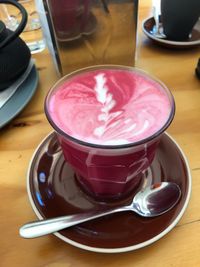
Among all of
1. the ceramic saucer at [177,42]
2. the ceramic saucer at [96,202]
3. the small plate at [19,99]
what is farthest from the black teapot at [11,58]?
the ceramic saucer at [177,42]

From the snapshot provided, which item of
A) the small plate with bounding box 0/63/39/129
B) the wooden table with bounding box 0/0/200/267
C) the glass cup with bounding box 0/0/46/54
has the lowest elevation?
the wooden table with bounding box 0/0/200/267

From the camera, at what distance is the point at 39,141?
61 centimetres

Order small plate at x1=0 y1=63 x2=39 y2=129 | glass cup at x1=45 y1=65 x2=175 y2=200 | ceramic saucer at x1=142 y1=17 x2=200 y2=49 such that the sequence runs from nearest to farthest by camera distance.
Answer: glass cup at x1=45 y1=65 x2=175 y2=200 < small plate at x1=0 y1=63 x2=39 y2=129 < ceramic saucer at x1=142 y1=17 x2=200 y2=49

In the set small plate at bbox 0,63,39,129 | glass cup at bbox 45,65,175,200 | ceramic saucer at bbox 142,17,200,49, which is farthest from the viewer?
ceramic saucer at bbox 142,17,200,49

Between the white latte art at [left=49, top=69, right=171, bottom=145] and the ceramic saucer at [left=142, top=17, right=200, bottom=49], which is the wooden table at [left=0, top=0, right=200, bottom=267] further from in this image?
the white latte art at [left=49, top=69, right=171, bottom=145]

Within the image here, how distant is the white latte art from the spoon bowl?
97 millimetres

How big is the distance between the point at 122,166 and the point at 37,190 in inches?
5.6

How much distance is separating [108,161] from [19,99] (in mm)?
325

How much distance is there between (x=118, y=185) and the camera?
47cm

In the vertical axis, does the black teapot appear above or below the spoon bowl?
above

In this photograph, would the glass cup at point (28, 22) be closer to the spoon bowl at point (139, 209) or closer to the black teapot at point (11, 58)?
the black teapot at point (11, 58)

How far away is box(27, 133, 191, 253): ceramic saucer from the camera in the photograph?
412 mm

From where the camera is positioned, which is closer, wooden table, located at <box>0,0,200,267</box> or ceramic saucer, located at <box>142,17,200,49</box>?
wooden table, located at <box>0,0,200,267</box>

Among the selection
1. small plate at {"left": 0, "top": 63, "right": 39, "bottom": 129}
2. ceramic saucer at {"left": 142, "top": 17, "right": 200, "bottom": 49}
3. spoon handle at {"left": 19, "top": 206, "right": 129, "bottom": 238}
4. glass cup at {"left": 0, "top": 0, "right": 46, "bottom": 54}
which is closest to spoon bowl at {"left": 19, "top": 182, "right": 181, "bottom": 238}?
spoon handle at {"left": 19, "top": 206, "right": 129, "bottom": 238}
